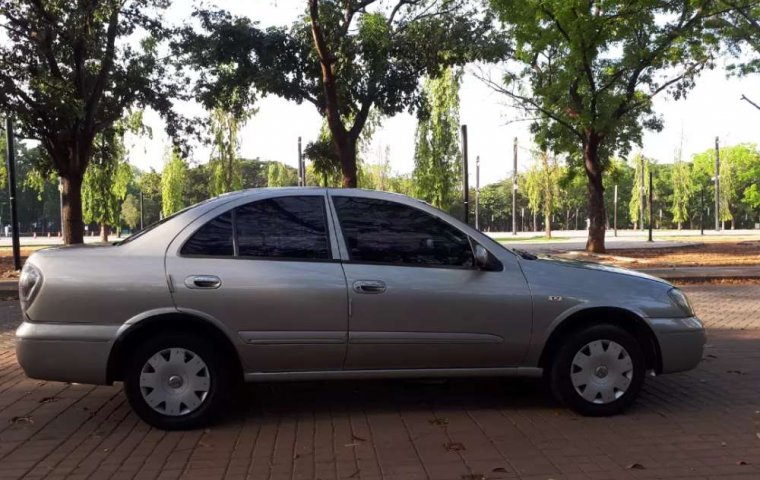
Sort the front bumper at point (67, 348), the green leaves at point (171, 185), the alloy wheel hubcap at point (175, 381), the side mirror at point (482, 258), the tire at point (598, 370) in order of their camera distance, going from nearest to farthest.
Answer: the front bumper at point (67, 348) → the alloy wheel hubcap at point (175, 381) → the side mirror at point (482, 258) → the tire at point (598, 370) → the green leaves at point (171, 185)

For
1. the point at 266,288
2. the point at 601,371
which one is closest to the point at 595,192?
the point at 601,371

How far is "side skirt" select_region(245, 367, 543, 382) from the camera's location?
4.65 metres

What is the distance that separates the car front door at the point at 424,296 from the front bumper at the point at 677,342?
104 cm

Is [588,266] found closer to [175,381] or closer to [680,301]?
[680,301]

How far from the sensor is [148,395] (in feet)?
15.0

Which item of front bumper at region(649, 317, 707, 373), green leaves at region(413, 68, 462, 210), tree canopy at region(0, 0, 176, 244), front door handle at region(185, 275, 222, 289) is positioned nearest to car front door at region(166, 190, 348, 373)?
front door handle at region(185, 275, 222, 289)

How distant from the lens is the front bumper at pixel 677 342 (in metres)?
4.92

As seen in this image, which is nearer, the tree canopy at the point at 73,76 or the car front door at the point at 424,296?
the car front door at the point at 424,296

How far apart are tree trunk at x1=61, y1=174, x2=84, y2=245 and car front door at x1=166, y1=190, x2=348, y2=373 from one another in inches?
546

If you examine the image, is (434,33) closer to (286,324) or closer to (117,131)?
(117,131)

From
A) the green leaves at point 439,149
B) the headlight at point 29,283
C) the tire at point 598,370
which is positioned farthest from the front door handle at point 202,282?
the green leaves at point 439,149

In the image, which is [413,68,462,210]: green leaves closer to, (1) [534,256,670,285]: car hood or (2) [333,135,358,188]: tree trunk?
(2) [333,135,358,188]: tree trunk

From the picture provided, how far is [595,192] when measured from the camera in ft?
68.5

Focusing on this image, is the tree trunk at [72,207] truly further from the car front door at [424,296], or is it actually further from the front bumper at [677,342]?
the front bumper at [677,342]
